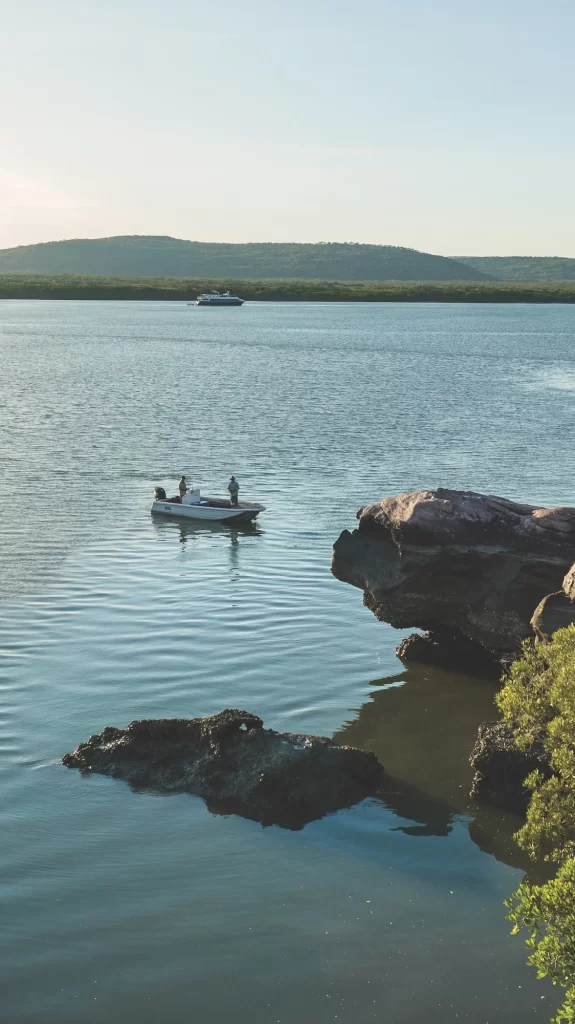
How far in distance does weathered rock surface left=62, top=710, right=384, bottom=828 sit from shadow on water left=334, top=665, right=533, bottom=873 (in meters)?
1.06

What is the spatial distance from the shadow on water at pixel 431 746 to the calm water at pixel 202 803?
79 millimetres

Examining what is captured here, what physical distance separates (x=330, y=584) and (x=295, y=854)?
59.5 feet

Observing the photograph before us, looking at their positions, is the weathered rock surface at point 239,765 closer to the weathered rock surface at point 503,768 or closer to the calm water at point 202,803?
the calm water at point 202,803

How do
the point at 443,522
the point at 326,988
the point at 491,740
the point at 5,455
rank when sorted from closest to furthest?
the point at 326,988 → the point at 491,740 → the point at 443,522 → the point at 5,455

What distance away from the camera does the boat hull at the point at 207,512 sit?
46.3m

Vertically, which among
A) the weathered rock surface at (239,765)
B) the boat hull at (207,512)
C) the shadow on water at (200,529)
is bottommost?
the weathered rock surface at (239,765)

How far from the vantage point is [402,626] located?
30219 mm

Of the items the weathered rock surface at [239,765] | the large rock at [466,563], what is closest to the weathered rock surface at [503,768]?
the weathered rock surface at [239,765]

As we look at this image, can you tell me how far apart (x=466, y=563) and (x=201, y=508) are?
20758mm

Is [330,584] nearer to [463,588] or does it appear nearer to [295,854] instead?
[463,588]

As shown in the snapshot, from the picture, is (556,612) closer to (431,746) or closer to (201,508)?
(431,746)

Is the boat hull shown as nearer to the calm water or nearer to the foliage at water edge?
the calm water

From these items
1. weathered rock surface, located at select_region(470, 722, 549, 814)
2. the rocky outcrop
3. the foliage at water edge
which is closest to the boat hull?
the rocky outcrop

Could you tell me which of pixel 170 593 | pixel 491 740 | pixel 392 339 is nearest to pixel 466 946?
pixel 491 740
